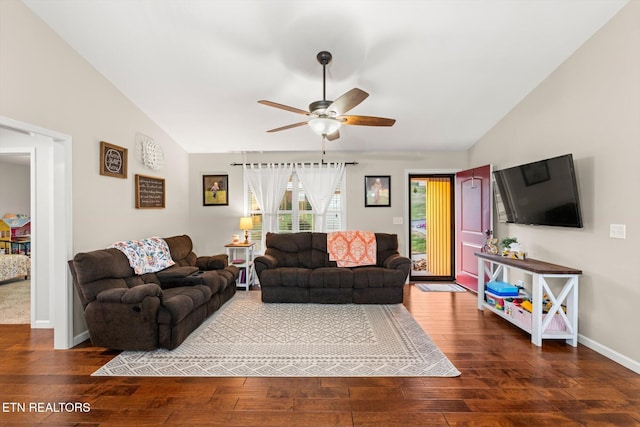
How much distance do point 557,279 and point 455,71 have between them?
253 centimetres

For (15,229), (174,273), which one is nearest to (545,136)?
(174,273)

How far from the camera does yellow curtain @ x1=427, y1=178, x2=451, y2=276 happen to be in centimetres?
616

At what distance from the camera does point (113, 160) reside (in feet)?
12.1

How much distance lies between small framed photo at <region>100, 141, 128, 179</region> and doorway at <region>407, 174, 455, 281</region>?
477 cm

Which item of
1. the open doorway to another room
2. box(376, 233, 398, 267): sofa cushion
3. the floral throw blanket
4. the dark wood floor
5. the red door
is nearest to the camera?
the dark wood floor

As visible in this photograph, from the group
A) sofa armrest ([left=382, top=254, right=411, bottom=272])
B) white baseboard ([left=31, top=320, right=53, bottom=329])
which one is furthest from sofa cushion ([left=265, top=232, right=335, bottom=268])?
white baseboard ([left=31, top=320, right=53, bottom=329])

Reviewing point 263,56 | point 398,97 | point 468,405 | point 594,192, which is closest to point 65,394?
point 468,405

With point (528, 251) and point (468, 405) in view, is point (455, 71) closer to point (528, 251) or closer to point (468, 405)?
point (528, 251)

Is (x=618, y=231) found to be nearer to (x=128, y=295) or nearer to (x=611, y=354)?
(x=611, y=354)

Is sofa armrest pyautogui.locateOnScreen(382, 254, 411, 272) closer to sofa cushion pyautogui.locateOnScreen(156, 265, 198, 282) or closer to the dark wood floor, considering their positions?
the dark wood floor

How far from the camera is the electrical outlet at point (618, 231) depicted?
2.68 meters

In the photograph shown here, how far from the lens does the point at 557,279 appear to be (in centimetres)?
345

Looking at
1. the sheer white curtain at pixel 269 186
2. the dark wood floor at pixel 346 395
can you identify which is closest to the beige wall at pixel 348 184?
the sheer white curtain at pixel 269 186

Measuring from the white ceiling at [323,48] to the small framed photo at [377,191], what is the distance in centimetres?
143
